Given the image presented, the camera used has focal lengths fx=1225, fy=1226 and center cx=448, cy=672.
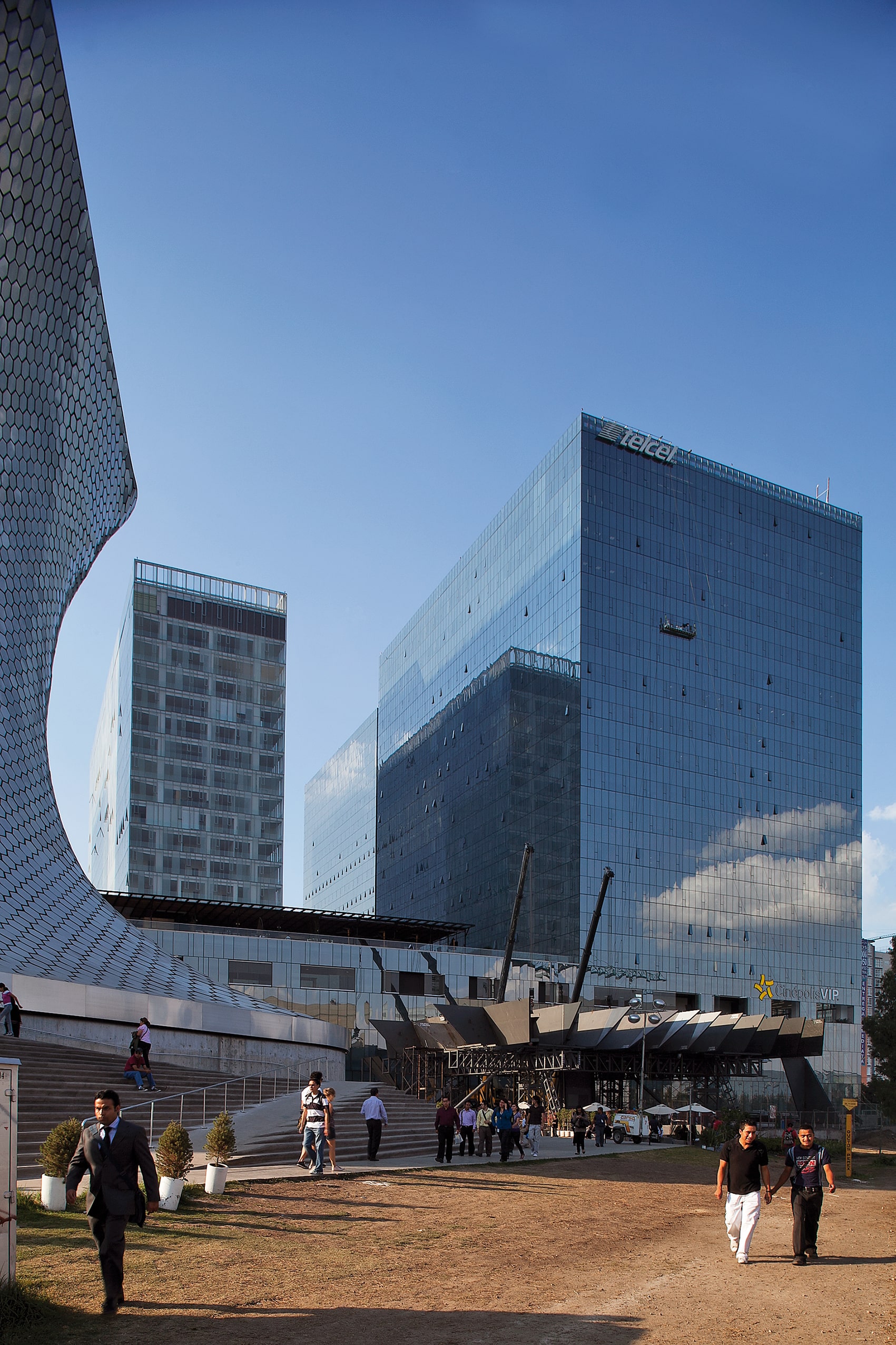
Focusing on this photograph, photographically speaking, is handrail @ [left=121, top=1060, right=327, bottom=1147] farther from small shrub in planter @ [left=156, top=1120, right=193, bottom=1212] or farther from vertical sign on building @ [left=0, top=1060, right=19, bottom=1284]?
vertical sign on building @ [left=0, top=1060, right=19, bottom=1284]

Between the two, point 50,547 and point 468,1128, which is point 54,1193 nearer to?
point 468,1128

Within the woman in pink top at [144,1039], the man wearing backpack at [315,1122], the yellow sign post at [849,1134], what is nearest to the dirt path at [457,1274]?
the man wearing backpack at [315,1122]

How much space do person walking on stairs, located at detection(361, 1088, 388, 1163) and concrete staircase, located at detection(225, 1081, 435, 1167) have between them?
0.33 m

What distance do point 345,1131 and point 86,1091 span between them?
16.0ft

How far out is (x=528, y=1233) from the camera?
14508mm

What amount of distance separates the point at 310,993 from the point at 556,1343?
56256 mm

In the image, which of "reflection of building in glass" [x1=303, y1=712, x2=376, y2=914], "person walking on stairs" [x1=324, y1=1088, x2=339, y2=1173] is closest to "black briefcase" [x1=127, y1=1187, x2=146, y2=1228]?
"person walking on stairs" [x1=324, y1=1088, x2=339, y2=1173]

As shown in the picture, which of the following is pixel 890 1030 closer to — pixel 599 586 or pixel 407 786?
pixel 599 586

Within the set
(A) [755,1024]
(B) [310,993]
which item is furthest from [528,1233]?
(B) [310,993]

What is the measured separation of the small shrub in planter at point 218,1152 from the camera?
15250 millimetres

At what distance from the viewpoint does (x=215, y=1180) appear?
50.5ft

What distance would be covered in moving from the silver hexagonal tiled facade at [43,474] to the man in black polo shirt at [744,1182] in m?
21.5

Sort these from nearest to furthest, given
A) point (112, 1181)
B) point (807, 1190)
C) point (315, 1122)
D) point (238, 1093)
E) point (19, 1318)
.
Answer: point (19, 1318)
point (112, 1181)
point (807, 1190)
point (315, 1122)
point (238, 1093)

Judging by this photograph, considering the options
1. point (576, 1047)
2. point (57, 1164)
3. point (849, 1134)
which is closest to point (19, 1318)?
point (57, 1164)
